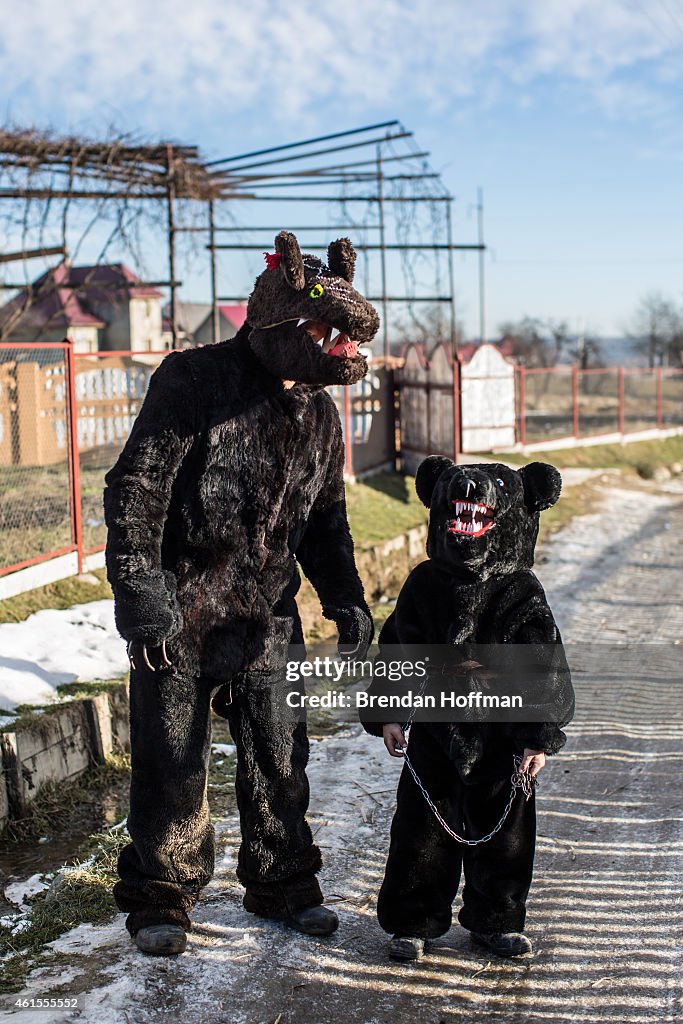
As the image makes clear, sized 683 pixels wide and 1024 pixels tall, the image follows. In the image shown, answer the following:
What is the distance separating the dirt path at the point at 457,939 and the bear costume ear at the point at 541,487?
1355mm

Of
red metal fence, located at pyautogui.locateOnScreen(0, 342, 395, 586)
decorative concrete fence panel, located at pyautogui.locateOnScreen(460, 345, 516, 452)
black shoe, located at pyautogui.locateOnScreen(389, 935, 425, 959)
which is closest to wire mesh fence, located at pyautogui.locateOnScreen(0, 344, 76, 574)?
red metal fence, located at pyautogui.locateOnScreen(0, 342, 395, 586)

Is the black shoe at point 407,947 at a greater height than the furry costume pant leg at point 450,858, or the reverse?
the furry costume pant leg at point 450,858

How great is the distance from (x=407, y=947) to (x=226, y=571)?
1.24 metres

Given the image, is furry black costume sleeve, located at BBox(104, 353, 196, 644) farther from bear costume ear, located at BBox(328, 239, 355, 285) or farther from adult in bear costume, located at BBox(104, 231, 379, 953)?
bear costume ear, located at BBox(328, 239, 355, 285)

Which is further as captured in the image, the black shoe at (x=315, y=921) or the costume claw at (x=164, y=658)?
the black shoe at (x=315, y=921)

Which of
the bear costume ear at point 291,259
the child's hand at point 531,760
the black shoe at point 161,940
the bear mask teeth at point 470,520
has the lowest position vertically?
the black shoe at point 161,940

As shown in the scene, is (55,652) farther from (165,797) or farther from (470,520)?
(470,520)

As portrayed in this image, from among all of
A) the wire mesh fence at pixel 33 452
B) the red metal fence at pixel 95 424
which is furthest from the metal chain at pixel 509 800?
the wire mesh fence at pixel 33 452

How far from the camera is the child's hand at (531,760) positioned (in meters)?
3.03

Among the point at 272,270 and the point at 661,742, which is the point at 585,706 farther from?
the point at 272,270

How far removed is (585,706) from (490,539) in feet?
9.68

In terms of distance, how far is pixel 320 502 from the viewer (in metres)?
3.48

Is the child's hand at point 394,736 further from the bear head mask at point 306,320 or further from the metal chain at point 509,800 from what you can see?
the bear head mask at point 306,320

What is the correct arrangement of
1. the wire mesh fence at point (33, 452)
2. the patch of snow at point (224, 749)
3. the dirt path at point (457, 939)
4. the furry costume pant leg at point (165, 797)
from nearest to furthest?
the dirt path at point (457, 939) → the furry costume pant leg at point (165, 797) → the patch of snow at point (224, 749) → the wire mesh fence at point (33, 452)
